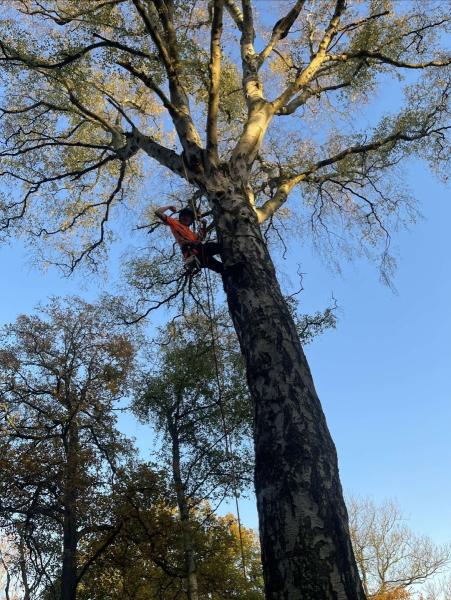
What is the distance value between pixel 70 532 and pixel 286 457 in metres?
9.92

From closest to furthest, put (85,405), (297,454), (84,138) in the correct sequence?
1. (297,454)
2. (84,138)
3. (85,405)

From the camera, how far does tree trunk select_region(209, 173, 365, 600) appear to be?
2.75 metres

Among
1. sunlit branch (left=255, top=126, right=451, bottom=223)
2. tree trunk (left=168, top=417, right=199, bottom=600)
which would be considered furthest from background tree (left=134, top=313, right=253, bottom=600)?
sunlit branch (left=255, top=126, right=451, bottom=223)

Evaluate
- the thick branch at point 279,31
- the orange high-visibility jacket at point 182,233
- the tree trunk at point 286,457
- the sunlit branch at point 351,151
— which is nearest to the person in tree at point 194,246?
the orange high-visibility jacket at point 182,233

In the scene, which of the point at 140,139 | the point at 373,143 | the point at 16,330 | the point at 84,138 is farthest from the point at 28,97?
the point at 16,330

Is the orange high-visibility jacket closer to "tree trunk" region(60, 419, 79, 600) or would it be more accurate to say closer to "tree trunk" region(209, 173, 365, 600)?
"tree trunk" region(209, 173, 365, 600)

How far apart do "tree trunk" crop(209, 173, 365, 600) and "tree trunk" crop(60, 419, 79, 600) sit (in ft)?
28.1

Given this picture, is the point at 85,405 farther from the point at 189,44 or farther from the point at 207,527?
the point at 189,44

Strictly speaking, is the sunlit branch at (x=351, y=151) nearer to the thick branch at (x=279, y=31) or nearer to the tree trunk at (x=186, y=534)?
the thick branch at (x=279, y=31)

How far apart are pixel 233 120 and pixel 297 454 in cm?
849

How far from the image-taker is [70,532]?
11344mm

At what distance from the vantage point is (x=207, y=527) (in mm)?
12359

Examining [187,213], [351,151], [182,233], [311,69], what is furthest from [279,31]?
[182,233]

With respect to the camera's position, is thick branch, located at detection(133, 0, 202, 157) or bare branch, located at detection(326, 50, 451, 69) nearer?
thick branch, located at detection(133, 0, 202, 157)
